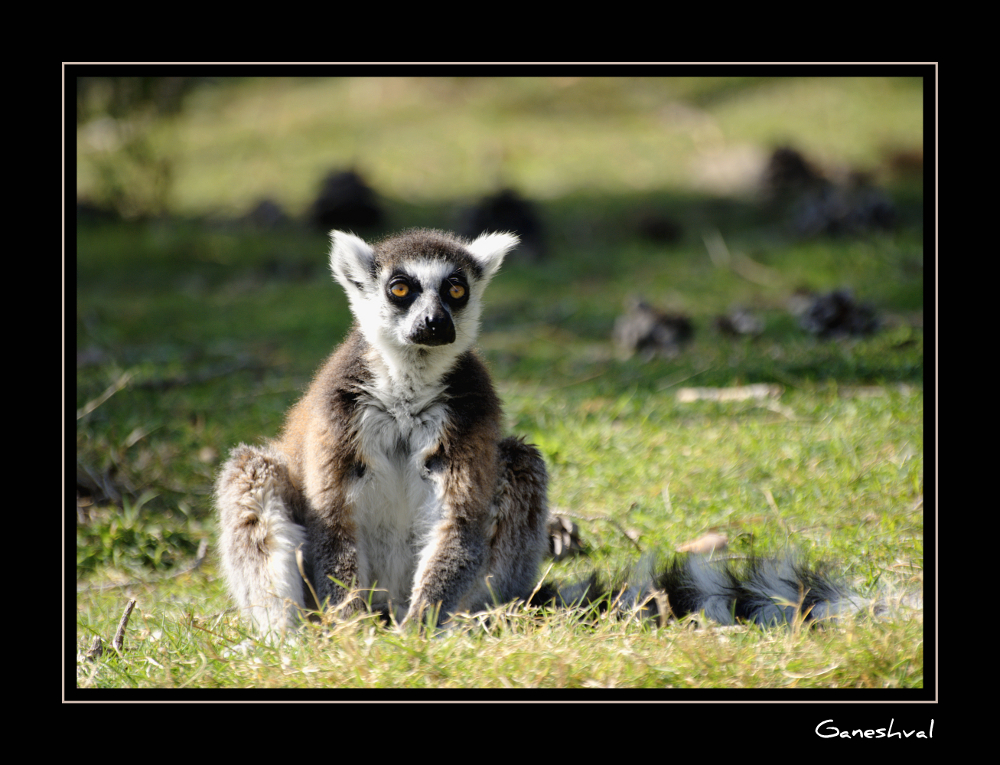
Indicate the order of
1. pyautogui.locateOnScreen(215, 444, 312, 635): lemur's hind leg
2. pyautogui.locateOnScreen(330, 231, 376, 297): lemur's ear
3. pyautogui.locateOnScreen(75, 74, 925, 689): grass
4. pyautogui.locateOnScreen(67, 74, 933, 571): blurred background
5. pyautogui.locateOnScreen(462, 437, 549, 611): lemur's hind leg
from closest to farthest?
pyautogui.locateOnScreen(75, 74, 925, 689): grass < pyautogui.locateOnScreen(215, 444, 312, 635): lemur's hind leg < pyautogui.locateOnScreen(462, 437, 549, 611): lemur's hind leg < pyautogui.locateOnScreen(330, 231, 376, 297): lemur's ear < pyautogui.locateOnScreen(67, 74, 933, 571): blurred background

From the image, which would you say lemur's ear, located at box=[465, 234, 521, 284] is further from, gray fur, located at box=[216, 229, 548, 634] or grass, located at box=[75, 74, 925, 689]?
grass, located at box=[75, 74, 925, 689]

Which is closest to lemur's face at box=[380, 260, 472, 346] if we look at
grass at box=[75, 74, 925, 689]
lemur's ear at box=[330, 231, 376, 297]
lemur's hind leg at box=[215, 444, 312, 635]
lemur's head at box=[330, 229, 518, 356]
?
lemur's head at box=[330, 229, 518, 356]

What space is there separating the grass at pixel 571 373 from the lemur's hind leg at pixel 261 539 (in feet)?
0.62

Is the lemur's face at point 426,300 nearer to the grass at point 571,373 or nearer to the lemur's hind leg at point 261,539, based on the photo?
the lemur's hind leg at point 261,539

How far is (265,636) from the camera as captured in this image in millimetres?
3219

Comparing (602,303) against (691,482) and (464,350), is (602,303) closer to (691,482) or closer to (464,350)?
(691,482)

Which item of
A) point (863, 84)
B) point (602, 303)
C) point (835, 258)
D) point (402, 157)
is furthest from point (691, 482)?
point (863, 84)

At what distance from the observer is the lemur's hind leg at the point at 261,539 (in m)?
3.48

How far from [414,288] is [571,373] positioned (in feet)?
12.0

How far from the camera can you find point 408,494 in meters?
3.63

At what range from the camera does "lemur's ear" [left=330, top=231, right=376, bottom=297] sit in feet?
12.6

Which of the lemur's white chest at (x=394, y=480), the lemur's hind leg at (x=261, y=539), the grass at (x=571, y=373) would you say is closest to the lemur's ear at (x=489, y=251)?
the lemur's white chest at (x=394, y=480)

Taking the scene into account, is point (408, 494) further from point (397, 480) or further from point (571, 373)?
point (571, 373)
